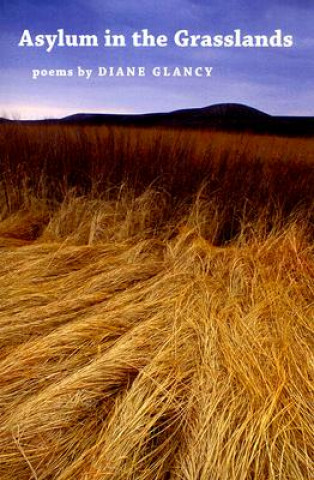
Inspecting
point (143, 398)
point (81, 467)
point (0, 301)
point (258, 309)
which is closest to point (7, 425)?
point (81, 467)

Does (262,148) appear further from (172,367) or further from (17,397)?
(17,397)

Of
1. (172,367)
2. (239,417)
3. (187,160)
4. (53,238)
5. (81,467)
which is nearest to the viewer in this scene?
(81,467)

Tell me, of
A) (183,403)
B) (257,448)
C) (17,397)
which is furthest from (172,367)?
(17,397)

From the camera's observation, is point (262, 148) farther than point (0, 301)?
Yes

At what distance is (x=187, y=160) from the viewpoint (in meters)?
3.02

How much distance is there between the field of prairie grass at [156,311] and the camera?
1.07 m

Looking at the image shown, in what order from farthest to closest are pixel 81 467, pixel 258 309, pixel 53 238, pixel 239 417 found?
pixel 53 238, pixel 258 309, pixel 239 417, pixel 81 467

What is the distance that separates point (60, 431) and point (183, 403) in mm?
309

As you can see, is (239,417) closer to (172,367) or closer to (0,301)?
(172,367)

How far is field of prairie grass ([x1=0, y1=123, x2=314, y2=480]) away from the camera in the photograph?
1068mm

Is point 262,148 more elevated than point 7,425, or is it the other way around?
point 262,148

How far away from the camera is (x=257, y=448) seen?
3.55 feet

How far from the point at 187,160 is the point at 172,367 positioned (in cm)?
193

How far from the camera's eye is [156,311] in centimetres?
167
